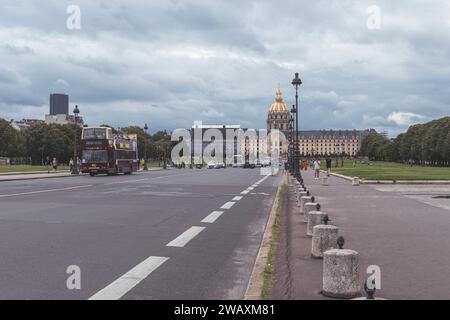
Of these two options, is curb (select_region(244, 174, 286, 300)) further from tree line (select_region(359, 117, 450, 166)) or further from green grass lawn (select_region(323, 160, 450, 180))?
tree line (select_region(359, 117, 450, 166))

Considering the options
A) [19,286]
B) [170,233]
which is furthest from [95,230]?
[19,286]

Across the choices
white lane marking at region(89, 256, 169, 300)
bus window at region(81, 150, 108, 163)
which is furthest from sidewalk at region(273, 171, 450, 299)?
bus window at region(81, 150, 108, 163)

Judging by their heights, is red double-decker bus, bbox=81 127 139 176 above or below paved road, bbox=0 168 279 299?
above

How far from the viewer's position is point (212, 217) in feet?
52.3

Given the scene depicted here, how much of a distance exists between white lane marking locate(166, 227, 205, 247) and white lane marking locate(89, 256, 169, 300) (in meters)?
1.48

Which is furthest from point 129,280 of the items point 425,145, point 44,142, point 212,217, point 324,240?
point 425,145

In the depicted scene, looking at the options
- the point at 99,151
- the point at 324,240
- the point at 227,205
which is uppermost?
the point at 99,151

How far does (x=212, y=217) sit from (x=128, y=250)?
600cm

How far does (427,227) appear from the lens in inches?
529

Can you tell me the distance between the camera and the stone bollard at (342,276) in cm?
668

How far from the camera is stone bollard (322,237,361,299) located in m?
6.68

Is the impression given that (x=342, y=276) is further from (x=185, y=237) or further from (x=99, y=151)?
→ (x=99, y=151)
